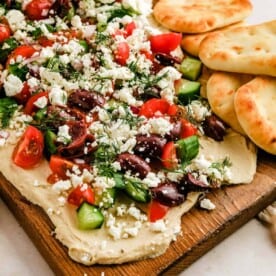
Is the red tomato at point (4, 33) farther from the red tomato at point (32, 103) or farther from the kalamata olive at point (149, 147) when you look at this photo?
the kalamata olive at point (149, 147)

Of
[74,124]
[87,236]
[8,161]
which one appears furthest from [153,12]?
[87,236]

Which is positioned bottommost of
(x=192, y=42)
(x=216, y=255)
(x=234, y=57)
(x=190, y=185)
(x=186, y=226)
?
(x=216, y=255)

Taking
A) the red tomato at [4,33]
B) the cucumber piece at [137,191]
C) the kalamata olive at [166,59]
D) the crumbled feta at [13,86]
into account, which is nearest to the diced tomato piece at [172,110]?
the kalamata olive at [166,59]

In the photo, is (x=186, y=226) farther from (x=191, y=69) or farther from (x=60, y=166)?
(x=191, y=69)

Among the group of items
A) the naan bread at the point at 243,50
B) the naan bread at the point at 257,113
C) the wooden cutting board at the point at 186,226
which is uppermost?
the naan bread at the point at 243,50

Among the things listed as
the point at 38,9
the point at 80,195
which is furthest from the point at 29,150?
the point at 38,9

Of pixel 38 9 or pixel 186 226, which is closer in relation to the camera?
pixel 186 226

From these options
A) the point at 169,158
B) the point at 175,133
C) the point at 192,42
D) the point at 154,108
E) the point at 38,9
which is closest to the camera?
the point at 169,158
